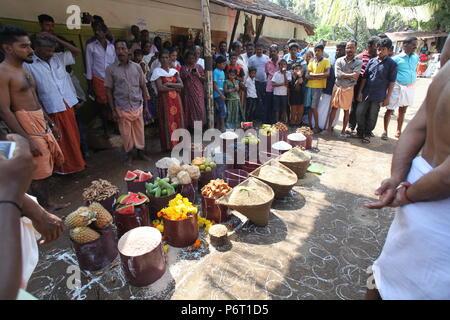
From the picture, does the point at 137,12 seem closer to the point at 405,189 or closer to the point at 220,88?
the point at 220,88

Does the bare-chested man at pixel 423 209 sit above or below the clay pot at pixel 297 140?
above

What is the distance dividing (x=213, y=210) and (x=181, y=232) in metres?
0.59

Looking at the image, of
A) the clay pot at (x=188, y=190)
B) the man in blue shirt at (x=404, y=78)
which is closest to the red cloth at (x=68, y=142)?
the clay pot at (x=188, y=190)

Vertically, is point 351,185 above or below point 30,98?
below

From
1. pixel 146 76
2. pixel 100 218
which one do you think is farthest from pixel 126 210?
pixel 146 76

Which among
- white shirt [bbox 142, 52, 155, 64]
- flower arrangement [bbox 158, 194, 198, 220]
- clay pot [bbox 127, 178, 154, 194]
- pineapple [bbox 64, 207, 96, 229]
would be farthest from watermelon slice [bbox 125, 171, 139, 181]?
white shirt [bbox 142, 52, 155, 64]

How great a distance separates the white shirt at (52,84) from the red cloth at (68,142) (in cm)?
14

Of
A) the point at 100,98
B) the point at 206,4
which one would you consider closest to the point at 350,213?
the point at 206,4

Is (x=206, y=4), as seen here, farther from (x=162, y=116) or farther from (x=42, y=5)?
(x=42, y=5)

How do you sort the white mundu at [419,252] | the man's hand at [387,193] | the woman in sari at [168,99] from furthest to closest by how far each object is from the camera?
the woman in sari at [168,99]
the man's hand at [387,193]
the white mundu at [419,252]

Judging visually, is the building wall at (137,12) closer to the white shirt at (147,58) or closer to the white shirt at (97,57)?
the white shirt at (97,57)

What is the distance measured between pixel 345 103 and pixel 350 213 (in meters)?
3.42

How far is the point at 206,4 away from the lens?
452 cm

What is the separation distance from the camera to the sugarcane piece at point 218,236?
2.84 m
